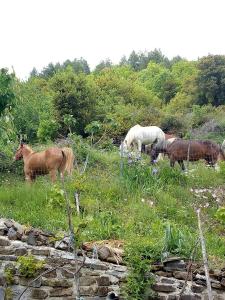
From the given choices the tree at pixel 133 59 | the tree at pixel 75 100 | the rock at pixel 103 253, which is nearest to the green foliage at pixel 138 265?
the rock at pixel 103 253

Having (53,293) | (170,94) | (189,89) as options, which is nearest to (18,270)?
(53,293)

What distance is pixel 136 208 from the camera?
10102 millimetres

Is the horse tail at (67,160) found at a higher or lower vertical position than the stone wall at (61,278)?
higher

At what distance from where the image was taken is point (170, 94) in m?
47.3

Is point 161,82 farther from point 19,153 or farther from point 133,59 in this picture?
point 19,153

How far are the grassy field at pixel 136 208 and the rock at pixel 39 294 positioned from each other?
3.56 ft

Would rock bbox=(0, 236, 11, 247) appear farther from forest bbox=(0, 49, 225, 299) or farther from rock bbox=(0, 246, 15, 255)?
forest bbox=(0, 49, 225, 299)

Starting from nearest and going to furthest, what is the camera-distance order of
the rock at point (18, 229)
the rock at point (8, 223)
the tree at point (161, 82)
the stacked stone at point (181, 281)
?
1. the stacked stone at point (181, 281)
2. the rock at point (18, 229)
3. the rock at point (8, 223)
4. the tree at point (161, 82)

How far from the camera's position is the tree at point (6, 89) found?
11.4 metres

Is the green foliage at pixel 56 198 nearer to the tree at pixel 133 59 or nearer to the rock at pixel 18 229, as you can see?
the rock at pixel 18 229

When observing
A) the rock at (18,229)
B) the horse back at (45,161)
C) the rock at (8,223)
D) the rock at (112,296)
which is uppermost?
the horse back at (45,161)

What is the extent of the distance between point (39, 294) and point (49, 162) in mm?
4263

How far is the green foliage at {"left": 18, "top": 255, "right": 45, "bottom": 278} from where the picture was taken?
7844 millimetres

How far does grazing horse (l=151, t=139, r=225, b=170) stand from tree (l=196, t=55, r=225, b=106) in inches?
910
